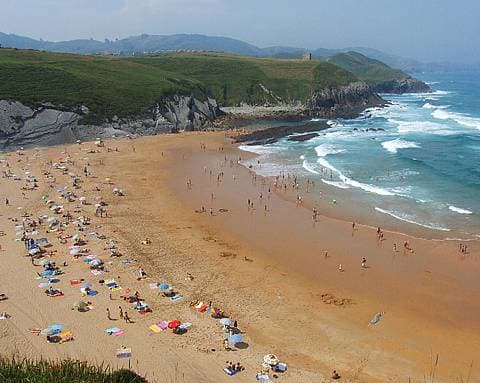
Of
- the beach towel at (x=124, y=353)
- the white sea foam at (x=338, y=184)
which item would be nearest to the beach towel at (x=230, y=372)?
the beach towel at (x=124, y=353)

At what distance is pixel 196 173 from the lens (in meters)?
54.3

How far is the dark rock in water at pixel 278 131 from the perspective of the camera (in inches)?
2896

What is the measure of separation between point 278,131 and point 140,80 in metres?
30.9

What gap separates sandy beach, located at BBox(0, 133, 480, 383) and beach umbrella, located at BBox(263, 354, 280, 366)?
1.81ft

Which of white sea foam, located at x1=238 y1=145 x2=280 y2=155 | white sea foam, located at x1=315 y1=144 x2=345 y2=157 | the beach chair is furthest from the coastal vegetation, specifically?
the beach chair

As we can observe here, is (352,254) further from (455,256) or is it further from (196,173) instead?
(196,173)

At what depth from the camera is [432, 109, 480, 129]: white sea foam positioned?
85812mm

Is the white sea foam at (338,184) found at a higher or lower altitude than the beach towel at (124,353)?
higher

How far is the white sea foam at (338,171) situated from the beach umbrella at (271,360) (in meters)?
28.1

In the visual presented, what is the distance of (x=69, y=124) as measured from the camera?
230 ft

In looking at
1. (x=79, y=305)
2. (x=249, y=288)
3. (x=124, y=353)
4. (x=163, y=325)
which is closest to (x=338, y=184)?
(x=249, y=288)

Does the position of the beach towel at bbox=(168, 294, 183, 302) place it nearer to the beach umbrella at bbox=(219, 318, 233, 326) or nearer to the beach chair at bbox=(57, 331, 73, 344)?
the beach umbrella at bbox=(219, 318, 233, 326)

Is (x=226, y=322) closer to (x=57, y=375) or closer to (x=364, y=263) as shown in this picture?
(x=364, y=263)

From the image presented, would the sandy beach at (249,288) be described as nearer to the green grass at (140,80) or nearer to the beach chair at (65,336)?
the beach chair at (65,336)
